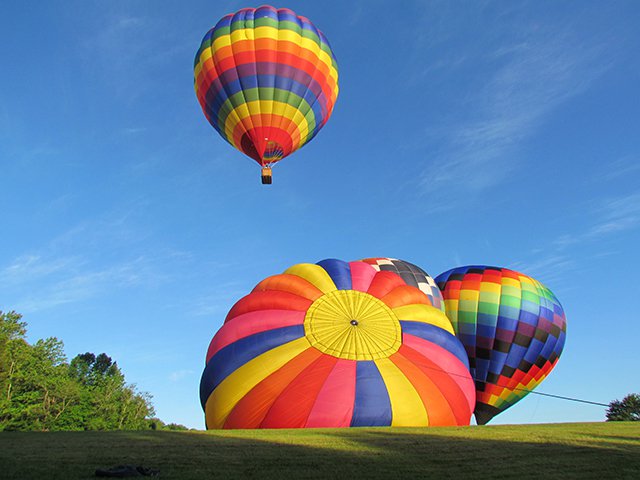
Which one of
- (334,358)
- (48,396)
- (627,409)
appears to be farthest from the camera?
(627,409)

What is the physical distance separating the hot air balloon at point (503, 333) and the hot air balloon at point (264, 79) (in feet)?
27.5

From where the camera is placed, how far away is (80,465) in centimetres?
514

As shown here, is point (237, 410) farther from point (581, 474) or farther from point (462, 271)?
point (462, 271)

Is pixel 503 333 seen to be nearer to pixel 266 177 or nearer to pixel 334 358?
pixel 334 358

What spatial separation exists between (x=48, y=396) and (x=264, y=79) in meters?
25.9

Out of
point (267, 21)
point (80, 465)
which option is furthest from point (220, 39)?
point (80, 465)

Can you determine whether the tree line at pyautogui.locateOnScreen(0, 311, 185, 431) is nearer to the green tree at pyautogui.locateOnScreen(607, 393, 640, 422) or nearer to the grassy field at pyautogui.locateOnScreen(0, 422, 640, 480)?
the grassy field at pyautogui.locateOnScreen(0, 422, 640, 480)

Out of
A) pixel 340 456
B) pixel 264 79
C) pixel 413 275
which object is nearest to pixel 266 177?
pixel 264 79

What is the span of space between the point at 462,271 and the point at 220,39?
1228 centimetres

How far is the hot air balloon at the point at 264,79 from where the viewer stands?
17.2m

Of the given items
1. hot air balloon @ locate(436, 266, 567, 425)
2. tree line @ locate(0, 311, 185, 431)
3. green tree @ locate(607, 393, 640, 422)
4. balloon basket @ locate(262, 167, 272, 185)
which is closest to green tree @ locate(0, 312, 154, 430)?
tree line @ locate(0, 311, 185, 431)

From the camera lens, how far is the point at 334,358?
12.1 m

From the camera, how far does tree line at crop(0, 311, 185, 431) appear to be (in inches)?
1093

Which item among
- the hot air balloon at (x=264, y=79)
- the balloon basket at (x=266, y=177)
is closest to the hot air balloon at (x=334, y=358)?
the balloon basket at (x=266, y=177)
